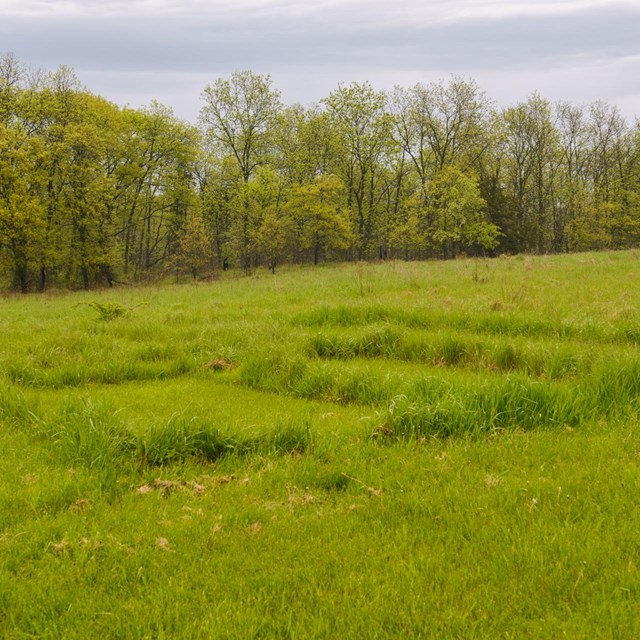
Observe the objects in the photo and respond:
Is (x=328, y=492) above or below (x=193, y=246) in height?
below

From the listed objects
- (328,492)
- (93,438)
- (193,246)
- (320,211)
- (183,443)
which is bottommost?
(328,492)

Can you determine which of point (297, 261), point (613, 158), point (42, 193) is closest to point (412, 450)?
point (42, 193)

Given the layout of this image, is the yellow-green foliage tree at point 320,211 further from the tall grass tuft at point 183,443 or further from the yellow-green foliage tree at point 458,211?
the tall grass tuft at point 183,443

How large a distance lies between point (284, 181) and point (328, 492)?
166 ft

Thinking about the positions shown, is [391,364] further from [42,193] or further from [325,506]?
[42,193]

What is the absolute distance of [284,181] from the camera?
51281mm

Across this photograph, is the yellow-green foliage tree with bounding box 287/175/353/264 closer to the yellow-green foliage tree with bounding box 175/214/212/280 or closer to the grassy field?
the yellow-green foliage tree with bounding box 175/214/212/280

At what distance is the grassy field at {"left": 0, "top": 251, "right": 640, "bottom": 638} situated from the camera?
2.46m

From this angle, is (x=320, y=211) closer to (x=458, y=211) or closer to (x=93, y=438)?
(x=458, y=211)

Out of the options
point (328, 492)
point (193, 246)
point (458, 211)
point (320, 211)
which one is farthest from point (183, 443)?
point (458, 211)

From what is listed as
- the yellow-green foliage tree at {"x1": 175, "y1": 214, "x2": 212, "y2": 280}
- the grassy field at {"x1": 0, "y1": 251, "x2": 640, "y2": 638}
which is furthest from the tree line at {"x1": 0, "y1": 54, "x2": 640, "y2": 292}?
the grassy field at {"x1": 0, "y1": 251, "x2": 640, "y2": 638}

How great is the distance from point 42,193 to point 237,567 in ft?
127

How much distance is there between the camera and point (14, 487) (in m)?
3.75

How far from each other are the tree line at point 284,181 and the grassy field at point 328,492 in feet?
99.7
